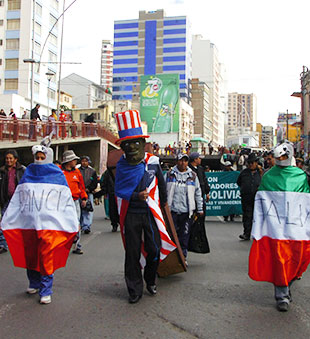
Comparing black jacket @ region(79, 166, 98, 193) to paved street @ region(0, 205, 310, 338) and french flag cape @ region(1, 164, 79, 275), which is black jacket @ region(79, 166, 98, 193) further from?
french flag cape @ region(1, 164, 79, 275)

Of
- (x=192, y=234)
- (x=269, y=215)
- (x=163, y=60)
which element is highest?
(x=163, y=60)

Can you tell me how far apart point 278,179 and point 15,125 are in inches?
664

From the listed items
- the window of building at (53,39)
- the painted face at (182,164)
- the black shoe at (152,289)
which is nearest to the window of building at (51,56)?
the window of building at (53,39)

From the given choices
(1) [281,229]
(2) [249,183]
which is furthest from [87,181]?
(1) [281,229]

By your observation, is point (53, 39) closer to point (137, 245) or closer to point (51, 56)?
point (51, 56)

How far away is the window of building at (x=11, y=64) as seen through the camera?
5728cm

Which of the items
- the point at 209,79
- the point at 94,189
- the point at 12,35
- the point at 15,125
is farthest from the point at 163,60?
the point at 94,189

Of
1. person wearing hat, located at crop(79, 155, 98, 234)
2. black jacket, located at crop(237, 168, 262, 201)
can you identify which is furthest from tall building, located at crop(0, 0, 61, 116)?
black jacket, located at crop(237, 168, 262, 201)

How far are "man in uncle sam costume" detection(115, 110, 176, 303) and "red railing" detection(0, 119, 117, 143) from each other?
1504cm

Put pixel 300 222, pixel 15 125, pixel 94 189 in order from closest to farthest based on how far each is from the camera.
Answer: pixel 300 222
pixel 94 189
pixel 15 125

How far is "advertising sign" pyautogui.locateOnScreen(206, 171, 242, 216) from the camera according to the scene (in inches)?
543

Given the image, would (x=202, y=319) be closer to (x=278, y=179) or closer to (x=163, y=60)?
(x=278, y=179)

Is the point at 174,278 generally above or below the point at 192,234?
below

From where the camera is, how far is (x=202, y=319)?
14.3ft
